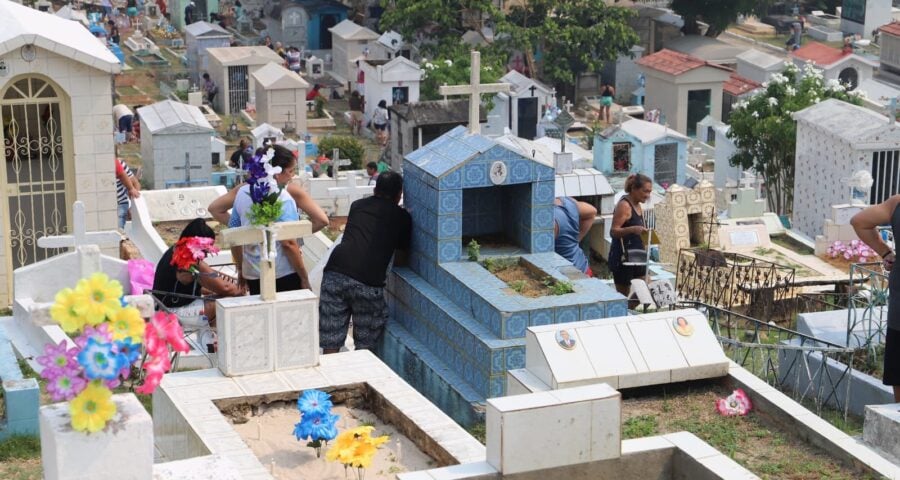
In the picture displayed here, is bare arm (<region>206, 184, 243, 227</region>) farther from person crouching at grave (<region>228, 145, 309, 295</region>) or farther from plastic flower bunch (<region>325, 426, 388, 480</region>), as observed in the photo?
plastic flower bunch (<region>325, 426, 388, 480</region>)

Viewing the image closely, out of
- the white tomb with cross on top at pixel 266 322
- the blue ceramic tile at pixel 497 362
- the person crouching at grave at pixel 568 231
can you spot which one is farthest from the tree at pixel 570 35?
the white tomb with cross on top at pixel 266 322

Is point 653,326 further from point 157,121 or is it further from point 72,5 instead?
point 72,5

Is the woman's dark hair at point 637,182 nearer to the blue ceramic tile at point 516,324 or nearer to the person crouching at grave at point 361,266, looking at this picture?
the person crouching at grave at point 361,266

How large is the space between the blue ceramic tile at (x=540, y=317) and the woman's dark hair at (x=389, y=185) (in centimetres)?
182

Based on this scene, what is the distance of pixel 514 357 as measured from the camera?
12.4 meters

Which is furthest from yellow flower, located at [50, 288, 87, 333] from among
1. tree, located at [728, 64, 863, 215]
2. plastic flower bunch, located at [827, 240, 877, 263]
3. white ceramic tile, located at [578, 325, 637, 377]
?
tree, located at [728, 64, 863, 215]

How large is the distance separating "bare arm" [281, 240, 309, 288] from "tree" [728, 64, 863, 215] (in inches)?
642

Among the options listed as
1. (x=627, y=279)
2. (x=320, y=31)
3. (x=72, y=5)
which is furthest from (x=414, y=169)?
(x=72, y=5)

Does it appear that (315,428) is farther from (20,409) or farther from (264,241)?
(20,409)

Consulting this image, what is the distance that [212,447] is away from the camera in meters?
9.98

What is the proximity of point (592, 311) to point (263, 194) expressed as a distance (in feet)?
9.43

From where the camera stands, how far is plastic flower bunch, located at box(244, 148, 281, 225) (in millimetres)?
11109

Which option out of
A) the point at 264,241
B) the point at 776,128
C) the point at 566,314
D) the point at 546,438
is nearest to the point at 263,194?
the point at 264,241

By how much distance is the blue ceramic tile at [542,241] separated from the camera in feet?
45.2
